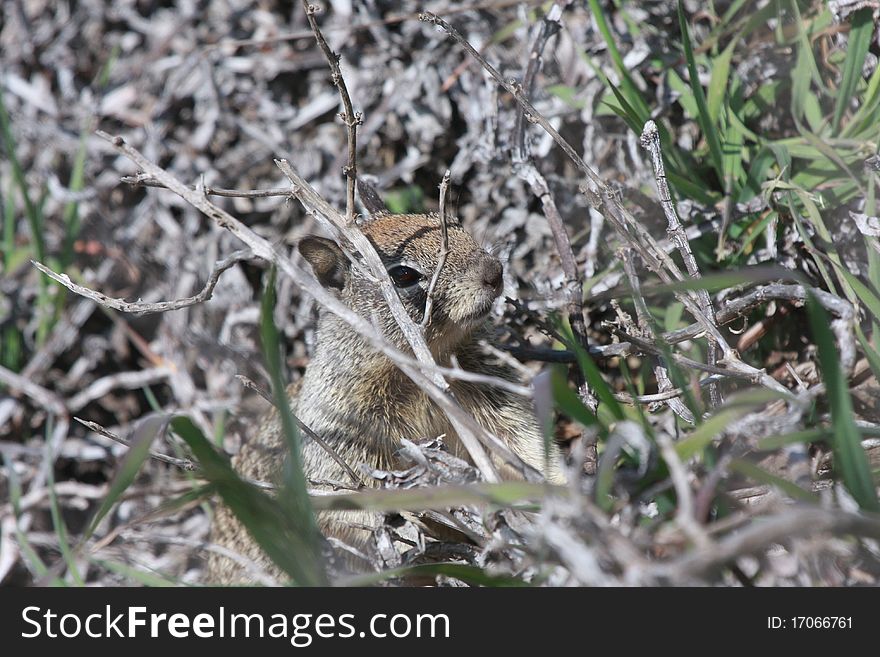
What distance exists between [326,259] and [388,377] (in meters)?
0.57

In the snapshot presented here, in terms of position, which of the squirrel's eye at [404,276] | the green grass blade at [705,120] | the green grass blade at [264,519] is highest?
the green grass blade at [705,120]

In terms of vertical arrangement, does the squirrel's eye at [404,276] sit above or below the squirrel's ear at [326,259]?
below

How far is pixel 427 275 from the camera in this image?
3410 millimetres

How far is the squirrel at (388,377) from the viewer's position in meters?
3.38

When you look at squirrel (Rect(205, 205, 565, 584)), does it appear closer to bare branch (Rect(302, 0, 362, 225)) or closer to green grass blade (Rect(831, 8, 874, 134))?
bare branch (Rect(302, 0, 362, 225))

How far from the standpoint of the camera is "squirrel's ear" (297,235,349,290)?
3727 millimetres

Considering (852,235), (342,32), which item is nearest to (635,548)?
(852,235)

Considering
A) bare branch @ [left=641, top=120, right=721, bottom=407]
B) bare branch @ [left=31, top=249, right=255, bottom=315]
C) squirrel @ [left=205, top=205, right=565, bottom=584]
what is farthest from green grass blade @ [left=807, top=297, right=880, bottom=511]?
bare branch @ [left=31, top=249, right=255, bottom=315]

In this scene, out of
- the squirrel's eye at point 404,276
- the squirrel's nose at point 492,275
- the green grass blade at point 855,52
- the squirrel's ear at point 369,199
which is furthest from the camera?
the squirrel's ear at point 369,199

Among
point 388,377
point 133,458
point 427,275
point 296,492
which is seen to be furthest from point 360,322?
point 388,377

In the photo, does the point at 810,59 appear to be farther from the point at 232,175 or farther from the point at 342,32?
the point at 232,175

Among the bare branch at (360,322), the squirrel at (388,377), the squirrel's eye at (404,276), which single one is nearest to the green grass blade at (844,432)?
the bare branch at (360,322)

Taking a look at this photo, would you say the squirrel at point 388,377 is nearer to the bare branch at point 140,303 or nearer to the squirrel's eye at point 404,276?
the squirrel's eye at point 404,276

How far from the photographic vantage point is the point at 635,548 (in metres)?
1.84
